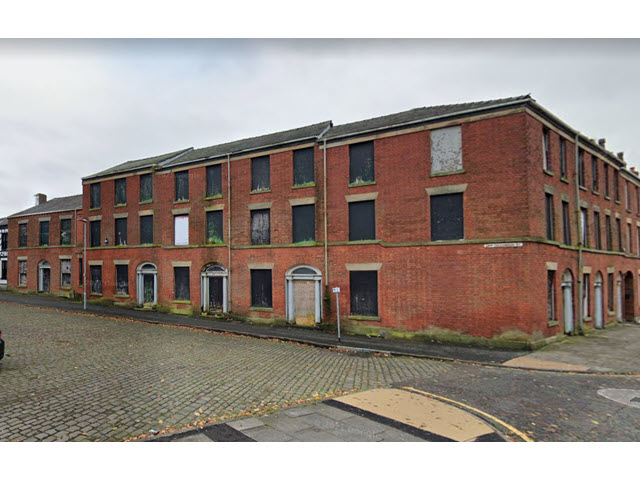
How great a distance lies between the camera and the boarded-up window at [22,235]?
115 feet

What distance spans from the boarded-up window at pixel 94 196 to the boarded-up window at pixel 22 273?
520 inches

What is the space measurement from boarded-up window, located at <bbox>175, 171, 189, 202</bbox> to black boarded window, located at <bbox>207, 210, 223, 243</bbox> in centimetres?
255

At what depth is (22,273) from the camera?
34.9m

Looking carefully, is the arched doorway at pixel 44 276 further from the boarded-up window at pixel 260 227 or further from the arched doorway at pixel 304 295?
the arched doorway at pixel 304 295

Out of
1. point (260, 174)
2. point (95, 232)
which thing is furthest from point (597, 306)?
point (95, 232)

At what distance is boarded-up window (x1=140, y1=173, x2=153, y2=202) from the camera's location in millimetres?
24984

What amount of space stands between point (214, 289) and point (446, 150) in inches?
581

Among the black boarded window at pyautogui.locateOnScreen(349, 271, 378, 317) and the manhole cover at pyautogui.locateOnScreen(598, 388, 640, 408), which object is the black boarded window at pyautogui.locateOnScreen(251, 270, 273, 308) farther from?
the manhole cover at pyautogui.locateOnScreen(598, 388, 640, 408)

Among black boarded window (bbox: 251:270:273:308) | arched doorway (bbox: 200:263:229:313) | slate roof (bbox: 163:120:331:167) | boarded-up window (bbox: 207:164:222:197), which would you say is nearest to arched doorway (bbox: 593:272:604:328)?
slate roof (bbox: 163:120:331:167)

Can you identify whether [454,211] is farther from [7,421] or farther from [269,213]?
[7,421]

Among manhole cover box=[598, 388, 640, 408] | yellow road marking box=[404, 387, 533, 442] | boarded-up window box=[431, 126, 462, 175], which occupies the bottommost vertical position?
manhole cover box=[598, 388, 640, 408]

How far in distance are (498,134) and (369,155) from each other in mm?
5579

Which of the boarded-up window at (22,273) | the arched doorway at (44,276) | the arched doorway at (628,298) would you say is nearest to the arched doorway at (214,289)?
the arched doorway at (44,276)

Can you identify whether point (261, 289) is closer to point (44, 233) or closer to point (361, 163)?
point (361, 163)
